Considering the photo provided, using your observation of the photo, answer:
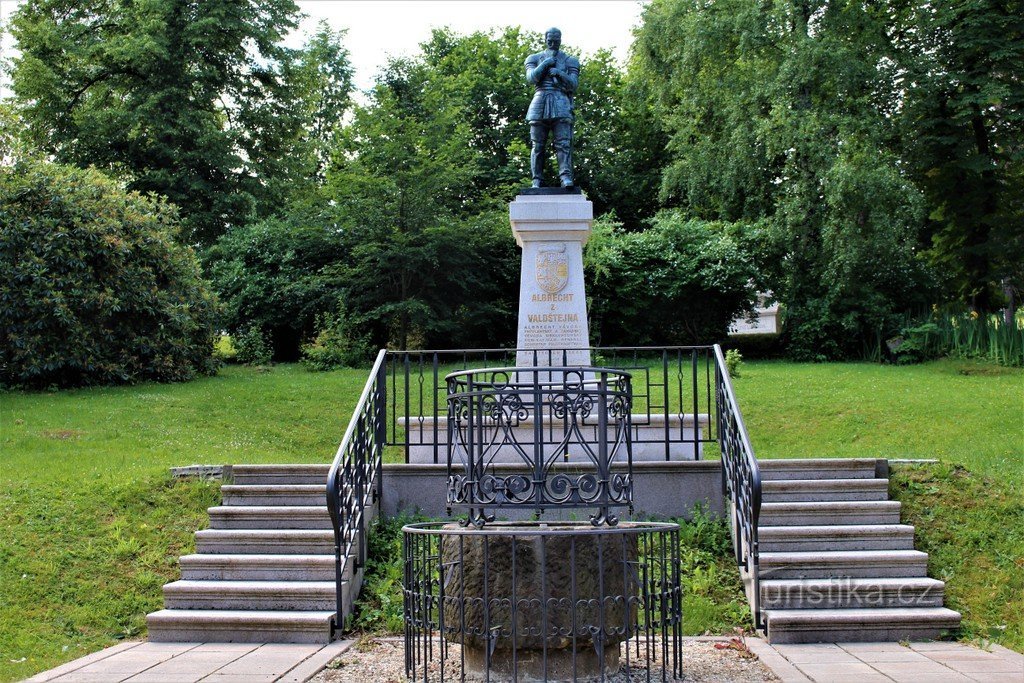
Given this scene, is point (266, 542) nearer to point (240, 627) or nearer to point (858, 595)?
point (240, 627)

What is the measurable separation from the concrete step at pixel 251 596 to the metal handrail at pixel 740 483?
2871mm

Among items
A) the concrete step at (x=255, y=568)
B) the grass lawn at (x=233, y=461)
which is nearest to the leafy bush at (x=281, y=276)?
the grass lawn at (x=233, y=461)

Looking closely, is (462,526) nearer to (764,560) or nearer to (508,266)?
(764,560)

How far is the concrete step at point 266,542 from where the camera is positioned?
23.9 feet

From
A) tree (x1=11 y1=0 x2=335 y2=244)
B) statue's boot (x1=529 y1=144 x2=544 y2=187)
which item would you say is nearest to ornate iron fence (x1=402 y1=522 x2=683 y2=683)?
statue's boot (x1=529 y1=144 x2=544 y2=187)

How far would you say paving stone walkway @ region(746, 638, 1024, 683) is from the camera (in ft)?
17.4

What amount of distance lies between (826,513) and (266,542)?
166 inches

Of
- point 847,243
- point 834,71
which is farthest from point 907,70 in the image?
point 847,243

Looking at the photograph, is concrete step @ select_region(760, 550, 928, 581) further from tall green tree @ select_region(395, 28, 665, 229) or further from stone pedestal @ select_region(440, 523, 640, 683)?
tall green tree @ select_region(395, 28, 665, 229)

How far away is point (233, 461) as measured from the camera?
378 inches

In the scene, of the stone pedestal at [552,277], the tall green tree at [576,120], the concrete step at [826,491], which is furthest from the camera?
the tall green tree at [576,120]

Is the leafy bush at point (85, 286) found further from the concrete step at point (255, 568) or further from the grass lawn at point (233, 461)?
the concrete step at point (255, 568)

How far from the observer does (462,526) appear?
17.3 ft

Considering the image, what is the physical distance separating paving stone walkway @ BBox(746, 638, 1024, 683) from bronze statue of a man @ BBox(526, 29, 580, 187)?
5840mm
